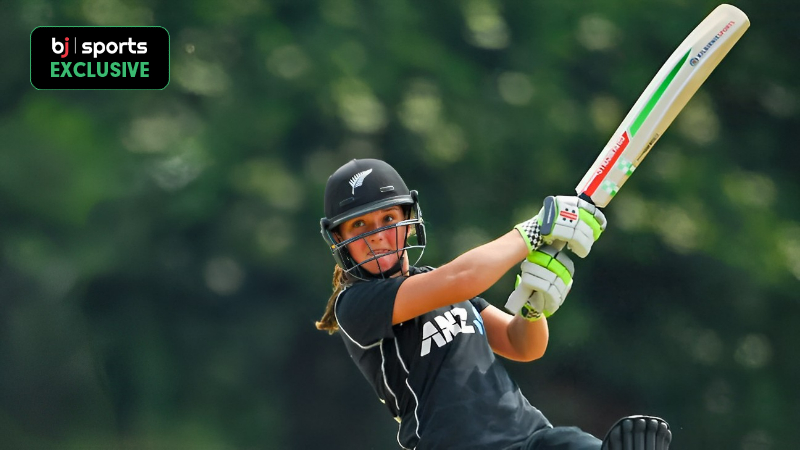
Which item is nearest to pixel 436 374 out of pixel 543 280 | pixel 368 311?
pixel 368 311

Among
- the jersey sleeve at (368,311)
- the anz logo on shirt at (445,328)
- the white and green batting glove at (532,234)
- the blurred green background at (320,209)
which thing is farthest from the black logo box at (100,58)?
the white and green batting glove at (532,234)

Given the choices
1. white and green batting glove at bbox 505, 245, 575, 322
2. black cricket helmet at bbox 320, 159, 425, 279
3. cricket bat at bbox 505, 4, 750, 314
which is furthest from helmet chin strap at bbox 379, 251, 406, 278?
cricket bat at bbox 505, 4, 750, 314

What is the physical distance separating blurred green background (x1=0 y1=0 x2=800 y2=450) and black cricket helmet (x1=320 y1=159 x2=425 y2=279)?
1651mm

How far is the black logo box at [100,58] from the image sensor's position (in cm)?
430

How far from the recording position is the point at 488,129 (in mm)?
4398

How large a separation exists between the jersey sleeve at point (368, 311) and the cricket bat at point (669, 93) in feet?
1.96

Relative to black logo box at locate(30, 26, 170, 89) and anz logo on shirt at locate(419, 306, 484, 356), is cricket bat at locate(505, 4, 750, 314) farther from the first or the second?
black logo box at locate(30, 26, 170, 89)

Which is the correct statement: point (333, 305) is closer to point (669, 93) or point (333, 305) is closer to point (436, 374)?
→ point (436, 374)

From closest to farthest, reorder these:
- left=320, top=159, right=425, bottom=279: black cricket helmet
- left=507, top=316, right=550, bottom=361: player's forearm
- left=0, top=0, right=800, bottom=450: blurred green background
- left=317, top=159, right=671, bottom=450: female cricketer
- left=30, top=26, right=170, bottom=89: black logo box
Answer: left=317, top=159, right=671, bottom=450: female cricketer
left=320, top=159, right=425, bottom=279: black cricket helmet
left=507, top=316, right=550, bottom=361: player's forearm
left=0, top=0, right=800, bottom=450: blurred green background
left=30, top=26, right=170, bottom=89: black logo box

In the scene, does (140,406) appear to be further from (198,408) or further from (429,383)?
(429,383)

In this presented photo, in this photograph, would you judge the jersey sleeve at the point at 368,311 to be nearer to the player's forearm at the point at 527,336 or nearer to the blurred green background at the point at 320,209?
the player's forearm at the point at 527,336

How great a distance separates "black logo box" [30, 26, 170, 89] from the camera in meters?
4.30

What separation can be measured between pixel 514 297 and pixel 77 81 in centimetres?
265

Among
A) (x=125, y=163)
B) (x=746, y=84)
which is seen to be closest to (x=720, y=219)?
(x=746, y=84)
